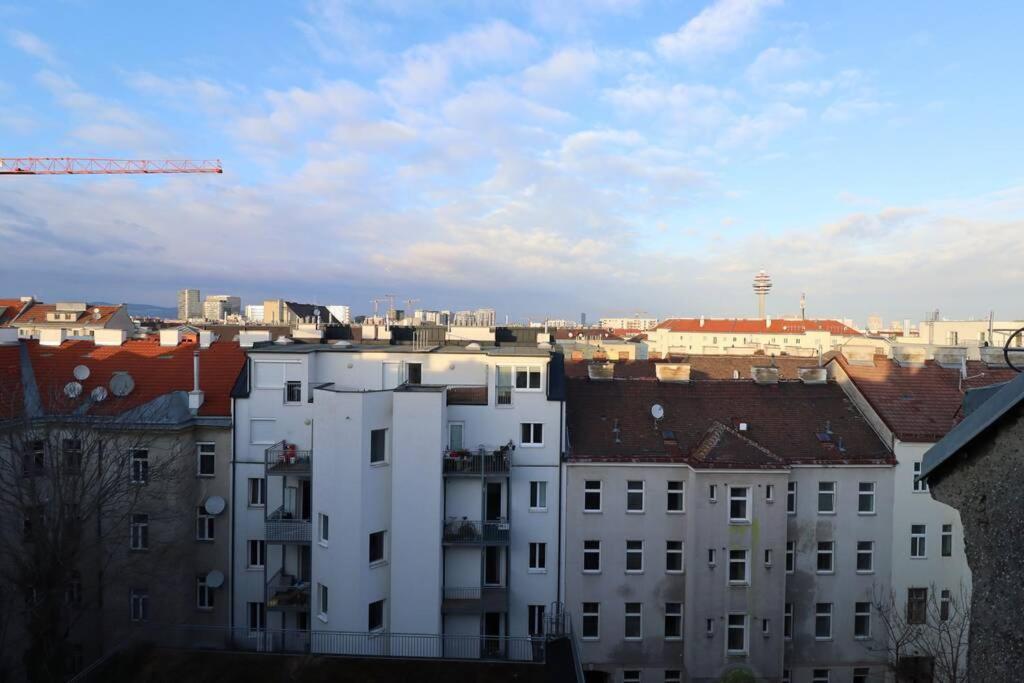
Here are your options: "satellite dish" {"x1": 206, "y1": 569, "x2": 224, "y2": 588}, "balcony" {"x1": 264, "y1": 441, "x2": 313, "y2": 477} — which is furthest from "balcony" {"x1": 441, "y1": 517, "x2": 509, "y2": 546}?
"satellite dish" {"x1": 206, "y1": 569, "x2": 224, "y2": 588}

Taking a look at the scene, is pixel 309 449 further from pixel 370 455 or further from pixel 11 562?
pixel 11 562

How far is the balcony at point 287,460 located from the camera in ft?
69.2

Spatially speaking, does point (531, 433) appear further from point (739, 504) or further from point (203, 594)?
point (203, 594)

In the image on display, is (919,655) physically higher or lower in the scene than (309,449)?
lower

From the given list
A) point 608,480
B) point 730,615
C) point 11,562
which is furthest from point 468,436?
point 11,562

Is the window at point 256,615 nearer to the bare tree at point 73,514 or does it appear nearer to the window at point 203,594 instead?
the window at point 203,594

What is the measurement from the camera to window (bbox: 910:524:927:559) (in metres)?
22.7

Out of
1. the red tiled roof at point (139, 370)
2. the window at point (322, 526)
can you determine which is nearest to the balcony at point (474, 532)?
the window at point (322, 526)

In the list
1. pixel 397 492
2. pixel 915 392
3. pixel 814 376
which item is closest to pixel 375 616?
pixel 397 492

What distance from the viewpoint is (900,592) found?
22578mm

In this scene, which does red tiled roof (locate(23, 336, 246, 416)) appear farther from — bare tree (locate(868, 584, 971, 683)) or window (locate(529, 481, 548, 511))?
bare tree (locate(868, 584, 971, 683))

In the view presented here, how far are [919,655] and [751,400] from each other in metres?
10.8

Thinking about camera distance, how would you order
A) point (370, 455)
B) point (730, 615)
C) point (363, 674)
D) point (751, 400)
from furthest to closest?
point (751, 400)
point (730, 615)
point (370, 455)
point (363, 674)

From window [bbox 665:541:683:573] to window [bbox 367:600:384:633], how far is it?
33.2ft
